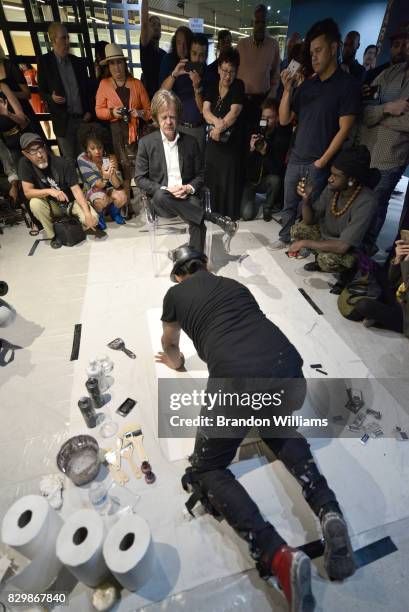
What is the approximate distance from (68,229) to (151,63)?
6.81ft

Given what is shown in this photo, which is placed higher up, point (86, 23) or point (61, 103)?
point (86, 23)

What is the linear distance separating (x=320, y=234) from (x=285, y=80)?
126 centimetres

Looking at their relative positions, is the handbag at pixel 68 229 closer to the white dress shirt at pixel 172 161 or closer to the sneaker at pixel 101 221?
the sneaker at pixel 101 221

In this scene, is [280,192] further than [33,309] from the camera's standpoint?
Yes

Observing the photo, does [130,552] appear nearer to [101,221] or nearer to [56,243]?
[56,243]

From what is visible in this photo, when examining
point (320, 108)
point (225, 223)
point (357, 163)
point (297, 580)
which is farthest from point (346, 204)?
point (297, 580)

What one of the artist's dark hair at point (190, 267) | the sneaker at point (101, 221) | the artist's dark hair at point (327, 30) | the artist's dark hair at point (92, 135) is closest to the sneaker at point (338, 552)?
the artist's dark hair at point (190, 267)

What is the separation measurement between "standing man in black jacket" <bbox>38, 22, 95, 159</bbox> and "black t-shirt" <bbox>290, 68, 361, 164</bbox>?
86.4 inches

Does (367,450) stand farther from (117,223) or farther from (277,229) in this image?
(117,223)

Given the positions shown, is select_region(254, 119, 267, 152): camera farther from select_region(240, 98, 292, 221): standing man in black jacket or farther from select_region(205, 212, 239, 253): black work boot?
select_region(205, 212, 239, 253): black work boot

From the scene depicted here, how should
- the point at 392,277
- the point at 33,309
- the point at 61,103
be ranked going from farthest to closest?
the point at 61,103 < the point at 33,309 < the point at 392,277

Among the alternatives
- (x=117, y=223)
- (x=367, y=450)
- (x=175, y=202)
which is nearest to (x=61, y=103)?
(x=117, y=223)

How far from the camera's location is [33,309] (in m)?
2.36

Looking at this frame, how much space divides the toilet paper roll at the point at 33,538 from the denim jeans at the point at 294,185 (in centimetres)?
264
